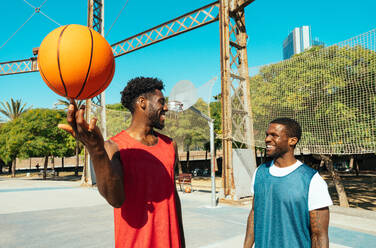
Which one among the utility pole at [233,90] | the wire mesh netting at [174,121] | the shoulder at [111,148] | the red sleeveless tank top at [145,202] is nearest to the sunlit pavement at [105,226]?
the utility pole at [233,90]

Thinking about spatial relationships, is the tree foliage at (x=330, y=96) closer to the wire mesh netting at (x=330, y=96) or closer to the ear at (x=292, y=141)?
the wire mesh netting at (x=330, y=96)

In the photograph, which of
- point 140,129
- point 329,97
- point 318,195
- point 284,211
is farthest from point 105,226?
point 329,97

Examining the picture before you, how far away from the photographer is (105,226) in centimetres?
691

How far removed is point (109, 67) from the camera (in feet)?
6.62

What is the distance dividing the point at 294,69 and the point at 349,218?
478 cm

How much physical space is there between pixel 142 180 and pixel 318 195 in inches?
52.6

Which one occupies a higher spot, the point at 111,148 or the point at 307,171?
the point at 111,148

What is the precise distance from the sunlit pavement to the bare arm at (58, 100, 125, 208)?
4200 mm

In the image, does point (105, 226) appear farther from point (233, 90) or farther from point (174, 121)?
point (174, 121)

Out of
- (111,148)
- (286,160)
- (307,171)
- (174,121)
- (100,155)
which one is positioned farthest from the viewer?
(174,121)

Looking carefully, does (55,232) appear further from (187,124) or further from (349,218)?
(187,124)

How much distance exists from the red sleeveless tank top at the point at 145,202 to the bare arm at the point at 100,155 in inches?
4.1

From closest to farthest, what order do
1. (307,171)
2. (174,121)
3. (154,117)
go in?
(154,117) < (307,171) < (174,121)

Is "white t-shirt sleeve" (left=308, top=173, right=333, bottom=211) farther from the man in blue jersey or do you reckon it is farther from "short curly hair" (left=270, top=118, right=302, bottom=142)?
"short curly hair" (left=270, top=118, right=302, bottom=142)
